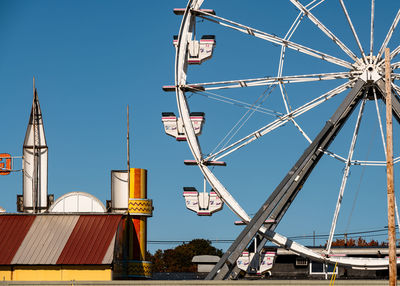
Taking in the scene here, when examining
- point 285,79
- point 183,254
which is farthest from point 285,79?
point 183,254

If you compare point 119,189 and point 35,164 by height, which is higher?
point 35,164

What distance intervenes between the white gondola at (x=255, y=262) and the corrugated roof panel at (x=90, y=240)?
659 centimetres

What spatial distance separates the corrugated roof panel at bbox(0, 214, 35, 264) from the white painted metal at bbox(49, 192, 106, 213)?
1.66m

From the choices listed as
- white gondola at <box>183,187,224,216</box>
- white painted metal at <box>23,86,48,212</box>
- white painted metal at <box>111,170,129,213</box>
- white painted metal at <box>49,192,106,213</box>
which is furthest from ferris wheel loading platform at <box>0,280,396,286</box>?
white painted metal at <box>111,170,129,213</box>

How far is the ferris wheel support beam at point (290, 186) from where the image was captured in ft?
130

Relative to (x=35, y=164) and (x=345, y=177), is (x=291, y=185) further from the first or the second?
(x=35, y=164)

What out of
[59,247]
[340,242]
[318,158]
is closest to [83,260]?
[59,247]

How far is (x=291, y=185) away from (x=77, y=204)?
1135 centimetres

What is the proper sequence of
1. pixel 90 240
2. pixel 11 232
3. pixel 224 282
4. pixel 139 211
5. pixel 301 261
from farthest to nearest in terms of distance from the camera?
pixel 301 261 < pixel 139 211 < pixel 11 232 < pixel 90 240 < pixel 224 282

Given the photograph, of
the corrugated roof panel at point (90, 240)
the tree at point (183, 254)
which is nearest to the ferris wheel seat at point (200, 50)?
the corrugated roof panel at point (90, 240)

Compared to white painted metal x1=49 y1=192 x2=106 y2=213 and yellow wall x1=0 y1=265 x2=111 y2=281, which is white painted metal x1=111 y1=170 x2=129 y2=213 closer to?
white painted metal x1=49 y1=192 x2=106 y2=213

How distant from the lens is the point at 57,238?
144 feet

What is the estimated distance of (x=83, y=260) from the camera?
42469mm

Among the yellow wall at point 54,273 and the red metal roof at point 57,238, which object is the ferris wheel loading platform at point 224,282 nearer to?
the yellow wall at point 54,273
